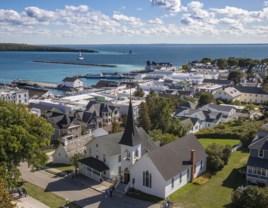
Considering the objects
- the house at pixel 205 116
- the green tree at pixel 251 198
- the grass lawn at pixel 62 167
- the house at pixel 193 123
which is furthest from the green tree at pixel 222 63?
the green tree at pixel 251 198

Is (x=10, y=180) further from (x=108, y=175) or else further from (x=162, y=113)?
(x=162, y=113)

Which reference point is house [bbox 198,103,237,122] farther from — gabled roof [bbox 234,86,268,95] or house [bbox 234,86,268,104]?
gabled roof [bbox 234,86,268,95]

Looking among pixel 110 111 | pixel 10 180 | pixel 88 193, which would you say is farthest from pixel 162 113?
pixel 10 180

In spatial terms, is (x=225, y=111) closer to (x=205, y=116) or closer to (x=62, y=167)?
(x=205, y=116)

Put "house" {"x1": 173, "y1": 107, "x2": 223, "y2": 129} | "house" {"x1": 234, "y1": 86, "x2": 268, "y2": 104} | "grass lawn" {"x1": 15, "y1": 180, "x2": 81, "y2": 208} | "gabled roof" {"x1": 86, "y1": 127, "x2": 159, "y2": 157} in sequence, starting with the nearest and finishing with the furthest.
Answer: "grass lawn" {"x1": 15, "y1": 180, "x2": 81, "y2": 208} < "gabled roof" {"x1": 86, "y1": 127, "x2": 159, "y2": 157} < "house" {"x1": 173, "y1": 107, "x2": 223, "y2": 129} < "house" {"x1": 234, "y1": 86, "x2": 268, "y2": 104}

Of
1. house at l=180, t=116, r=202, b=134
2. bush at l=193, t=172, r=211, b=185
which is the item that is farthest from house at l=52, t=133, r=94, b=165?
house at l=180, t=116, r=202, b=134

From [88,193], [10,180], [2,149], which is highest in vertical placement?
[2,149]
